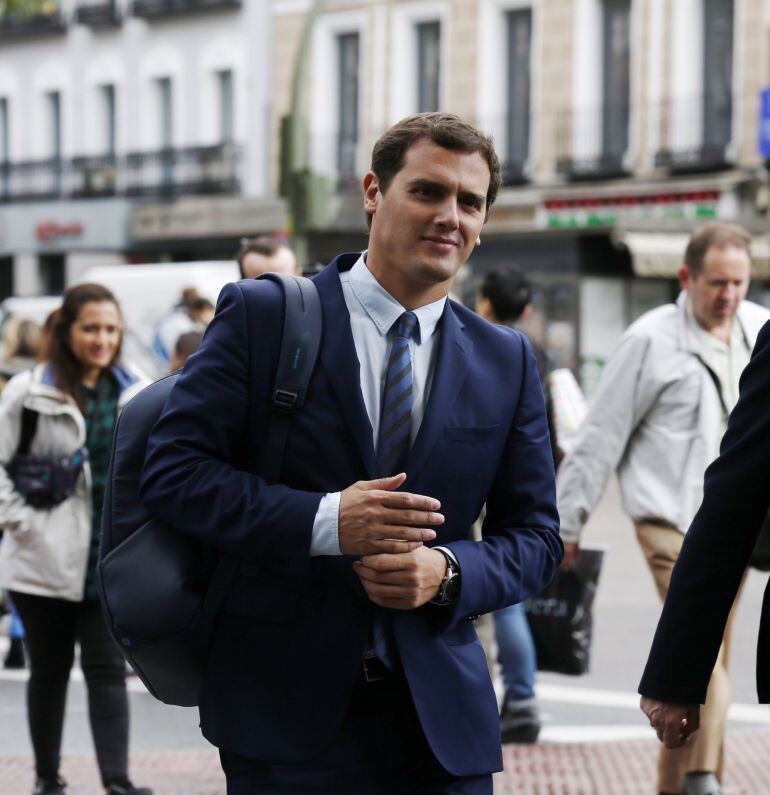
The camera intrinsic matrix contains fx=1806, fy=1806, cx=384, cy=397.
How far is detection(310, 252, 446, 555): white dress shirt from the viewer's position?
11.1ft

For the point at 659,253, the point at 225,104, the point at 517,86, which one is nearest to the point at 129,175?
the point at 225,104

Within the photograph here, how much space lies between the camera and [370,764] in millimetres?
3277

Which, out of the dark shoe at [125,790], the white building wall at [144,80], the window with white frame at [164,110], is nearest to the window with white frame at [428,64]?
the white building wall at [144,80]

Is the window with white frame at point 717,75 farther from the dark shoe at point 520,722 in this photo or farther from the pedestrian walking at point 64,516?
the pedestrian walking at point 64,516

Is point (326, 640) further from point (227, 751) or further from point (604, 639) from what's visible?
point (604, 639)

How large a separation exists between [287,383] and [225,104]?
107 feet

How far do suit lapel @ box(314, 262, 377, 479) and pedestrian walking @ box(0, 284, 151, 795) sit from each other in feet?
9.81

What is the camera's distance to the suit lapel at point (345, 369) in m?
3.30

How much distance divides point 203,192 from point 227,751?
3234 cm

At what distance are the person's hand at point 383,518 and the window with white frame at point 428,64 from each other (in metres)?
28.3

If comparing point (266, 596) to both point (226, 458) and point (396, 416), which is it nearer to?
point (226, 458)

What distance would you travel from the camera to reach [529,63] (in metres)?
29.6

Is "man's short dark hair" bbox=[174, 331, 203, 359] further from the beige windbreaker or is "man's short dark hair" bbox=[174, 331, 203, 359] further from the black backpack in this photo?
the black backpack

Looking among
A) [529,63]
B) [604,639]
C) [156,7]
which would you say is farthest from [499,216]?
[604,639]
